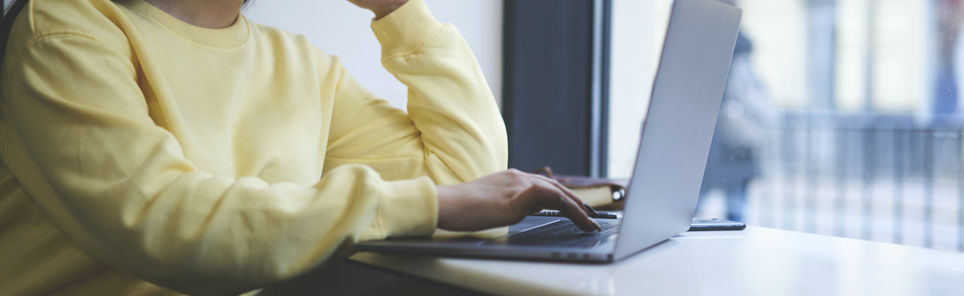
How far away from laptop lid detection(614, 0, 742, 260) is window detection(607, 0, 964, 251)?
1.37 meters

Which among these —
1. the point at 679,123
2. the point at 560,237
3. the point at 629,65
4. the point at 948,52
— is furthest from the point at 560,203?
the point at 629,65

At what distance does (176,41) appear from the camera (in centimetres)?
78

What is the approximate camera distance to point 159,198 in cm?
52

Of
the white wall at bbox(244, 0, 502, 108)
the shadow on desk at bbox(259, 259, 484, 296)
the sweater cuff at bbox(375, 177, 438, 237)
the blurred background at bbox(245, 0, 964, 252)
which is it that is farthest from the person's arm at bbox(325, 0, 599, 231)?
the blurred background at bbox(245, 0, 964, 252)

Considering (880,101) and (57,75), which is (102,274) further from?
(880,101)

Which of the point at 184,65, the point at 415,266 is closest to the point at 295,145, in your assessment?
the point at 184,65

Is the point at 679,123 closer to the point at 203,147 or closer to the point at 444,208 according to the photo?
the point at 444,208

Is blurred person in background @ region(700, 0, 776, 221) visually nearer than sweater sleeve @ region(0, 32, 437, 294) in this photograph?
No

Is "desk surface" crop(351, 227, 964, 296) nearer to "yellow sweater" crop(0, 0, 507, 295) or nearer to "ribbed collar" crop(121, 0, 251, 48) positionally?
"yellow sweater" crop(0, 0, 507, 295)

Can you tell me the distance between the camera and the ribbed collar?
0.77m

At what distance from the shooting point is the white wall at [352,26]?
141 cm

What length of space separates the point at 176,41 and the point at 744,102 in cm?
184

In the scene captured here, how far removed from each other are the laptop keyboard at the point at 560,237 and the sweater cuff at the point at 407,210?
63mm

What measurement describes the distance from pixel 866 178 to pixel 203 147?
1869 millimetres
